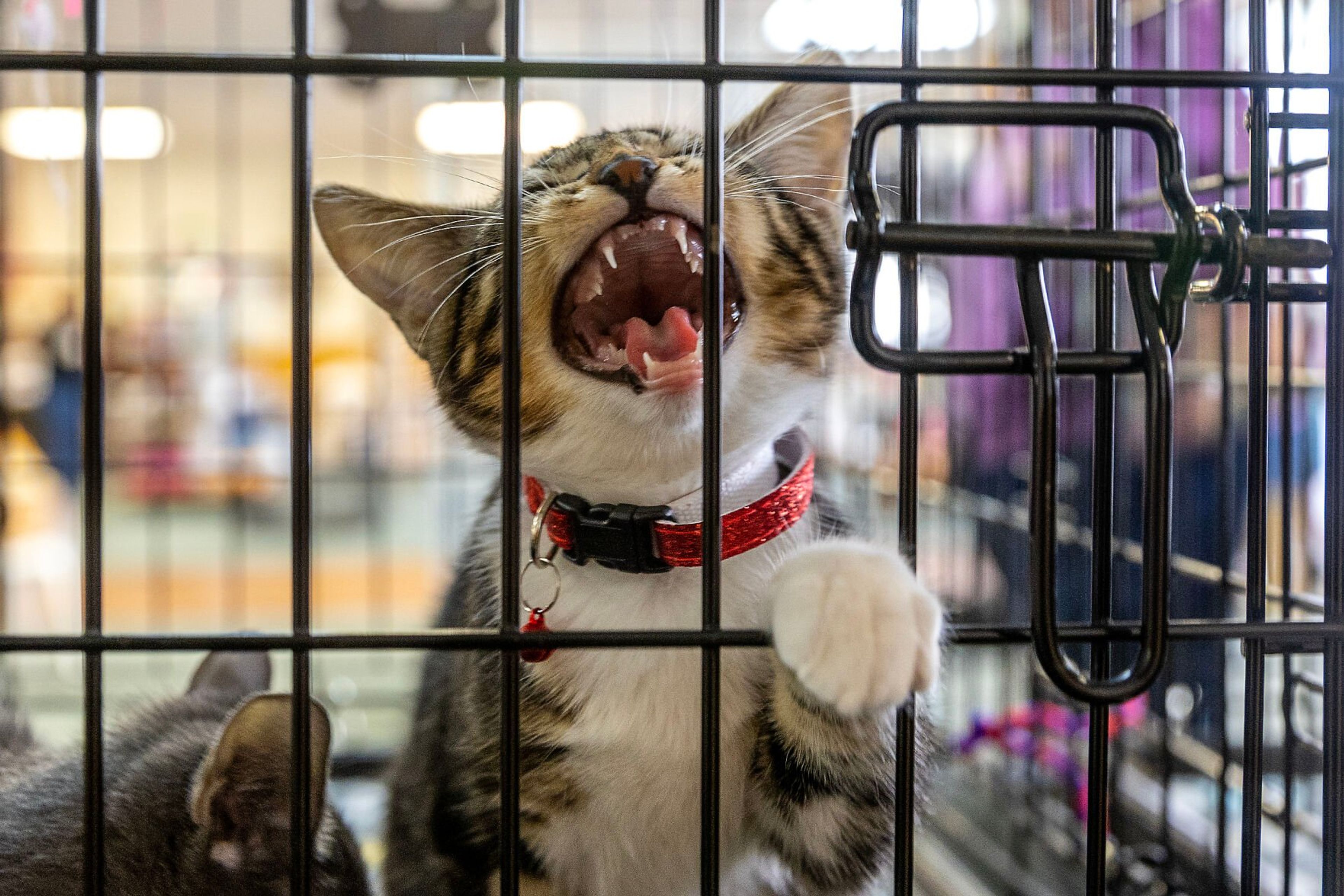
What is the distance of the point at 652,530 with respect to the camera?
922 mm

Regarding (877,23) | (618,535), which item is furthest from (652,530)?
(877,23)

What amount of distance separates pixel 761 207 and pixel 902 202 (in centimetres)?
44

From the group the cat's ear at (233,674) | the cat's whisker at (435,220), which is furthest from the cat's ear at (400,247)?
the cat's ear at (233,674)

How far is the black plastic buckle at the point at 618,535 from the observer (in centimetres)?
92

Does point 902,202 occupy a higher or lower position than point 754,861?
higher

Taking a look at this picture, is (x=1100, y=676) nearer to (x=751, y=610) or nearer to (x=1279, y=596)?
(x=751, y=610)

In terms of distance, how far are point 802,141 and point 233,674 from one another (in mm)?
830

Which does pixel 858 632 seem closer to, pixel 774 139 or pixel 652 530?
pixel 652 530

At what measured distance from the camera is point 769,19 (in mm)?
2598

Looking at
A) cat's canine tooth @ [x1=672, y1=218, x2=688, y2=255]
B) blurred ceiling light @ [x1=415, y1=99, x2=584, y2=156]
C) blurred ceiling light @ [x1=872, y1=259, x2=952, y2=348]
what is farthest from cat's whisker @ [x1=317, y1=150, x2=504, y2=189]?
blurred ceiling light @ [x1=872, y1=259, x2=952, y2=348]

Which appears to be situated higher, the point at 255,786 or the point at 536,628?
the point at 536,628

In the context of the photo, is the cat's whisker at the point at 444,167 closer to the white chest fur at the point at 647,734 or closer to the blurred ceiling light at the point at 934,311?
the white chest fur at the point at 647,734

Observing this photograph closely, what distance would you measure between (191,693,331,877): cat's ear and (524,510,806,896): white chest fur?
10.0 inches

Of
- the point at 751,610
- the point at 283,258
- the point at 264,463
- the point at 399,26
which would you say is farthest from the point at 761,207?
the point at 264,463
